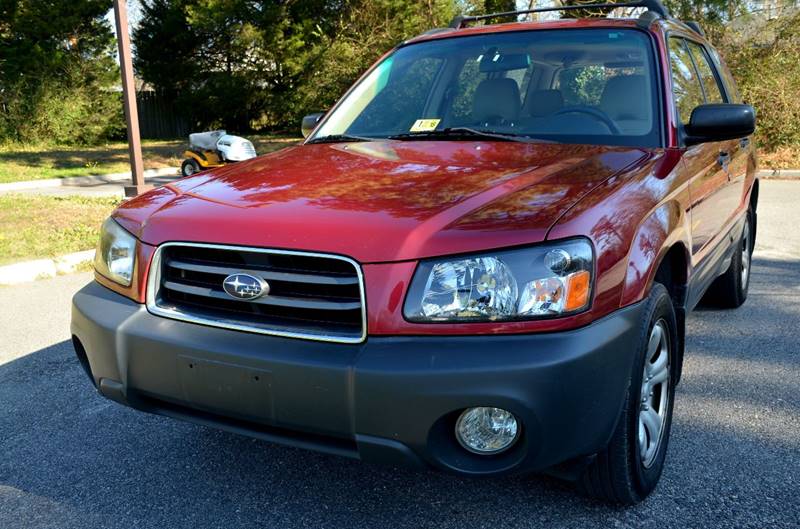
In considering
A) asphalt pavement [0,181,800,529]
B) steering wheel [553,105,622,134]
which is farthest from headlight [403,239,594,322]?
steering wheel [553,105,622,134]

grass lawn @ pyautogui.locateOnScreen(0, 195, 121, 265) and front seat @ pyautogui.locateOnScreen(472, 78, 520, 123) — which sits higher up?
front seat @ pyautogui.locateOnScreen(472, 78, 520, 123)

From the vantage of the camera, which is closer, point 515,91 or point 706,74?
point 515,91

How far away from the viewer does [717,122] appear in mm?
2992

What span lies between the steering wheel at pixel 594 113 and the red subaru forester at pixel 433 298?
0.04 ft

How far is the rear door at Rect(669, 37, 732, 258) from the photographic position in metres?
3.14

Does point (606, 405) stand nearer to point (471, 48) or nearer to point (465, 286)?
point (465, 286)

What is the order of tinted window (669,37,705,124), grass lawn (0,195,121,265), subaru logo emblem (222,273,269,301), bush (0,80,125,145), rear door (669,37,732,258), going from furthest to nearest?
bush (0,80,125,145)
grass lawn (0,195,121,265)
tinted window (669,37,705,124)
rear door (669,37,732,258)
subaru logo emblem (222,273,269,301)

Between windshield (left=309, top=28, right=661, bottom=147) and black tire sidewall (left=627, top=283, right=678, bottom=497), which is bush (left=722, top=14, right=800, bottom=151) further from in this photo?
black tire sidewall (left=627, top=283, right=678, bottom=497)

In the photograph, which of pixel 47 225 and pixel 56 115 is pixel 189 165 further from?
pixel 56 115

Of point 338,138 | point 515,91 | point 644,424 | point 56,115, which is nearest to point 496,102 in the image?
point 515,91

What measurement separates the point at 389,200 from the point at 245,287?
0.53 m

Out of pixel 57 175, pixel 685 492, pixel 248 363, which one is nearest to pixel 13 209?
pixel 57 175

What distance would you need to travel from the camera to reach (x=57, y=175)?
Answer: 1489 cm

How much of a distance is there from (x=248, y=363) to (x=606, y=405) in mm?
1050
